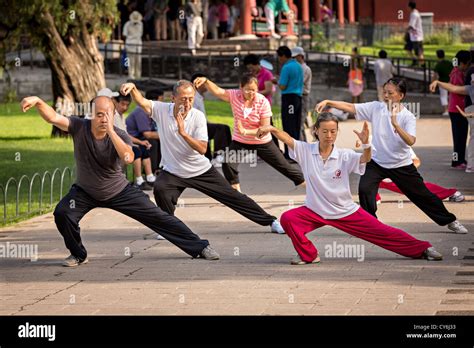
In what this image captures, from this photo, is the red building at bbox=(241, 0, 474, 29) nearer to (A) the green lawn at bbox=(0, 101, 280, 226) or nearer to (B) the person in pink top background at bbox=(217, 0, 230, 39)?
(B) the person in pink top background at bbox=(217, 0, 230, 39)

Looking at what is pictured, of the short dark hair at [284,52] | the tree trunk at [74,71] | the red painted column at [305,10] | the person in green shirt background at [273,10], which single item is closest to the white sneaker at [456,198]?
Result: the short dark hair at [284,52]

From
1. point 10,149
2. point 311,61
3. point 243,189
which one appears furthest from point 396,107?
point 311,61

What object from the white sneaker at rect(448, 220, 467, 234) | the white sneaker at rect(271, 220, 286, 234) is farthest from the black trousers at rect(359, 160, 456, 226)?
the white sneaker at rect(271, 220, 286, 234)

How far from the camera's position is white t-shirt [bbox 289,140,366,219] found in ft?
35.7

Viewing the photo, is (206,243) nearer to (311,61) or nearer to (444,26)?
(311,61)

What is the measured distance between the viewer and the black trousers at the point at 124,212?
1112 cm

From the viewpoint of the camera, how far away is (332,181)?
10.9 metres

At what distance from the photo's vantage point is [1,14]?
A: 78.0ft

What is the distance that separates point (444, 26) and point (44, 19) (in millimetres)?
25669

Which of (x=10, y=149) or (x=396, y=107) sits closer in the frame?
(x=396, y=107)

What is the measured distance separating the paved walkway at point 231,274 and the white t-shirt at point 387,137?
0.82m

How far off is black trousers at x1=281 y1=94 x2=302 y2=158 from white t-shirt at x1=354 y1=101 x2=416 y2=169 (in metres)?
7.47

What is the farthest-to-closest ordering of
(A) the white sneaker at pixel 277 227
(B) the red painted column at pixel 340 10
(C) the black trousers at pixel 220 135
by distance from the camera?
(B) the red painted column at pixel 340 10
(C) the black trousers at pixel 220 135
(A) the white sneaker at pixel 277 227

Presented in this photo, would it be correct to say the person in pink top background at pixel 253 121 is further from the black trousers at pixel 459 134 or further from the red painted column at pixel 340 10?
the red painted column at pixel 340 10
